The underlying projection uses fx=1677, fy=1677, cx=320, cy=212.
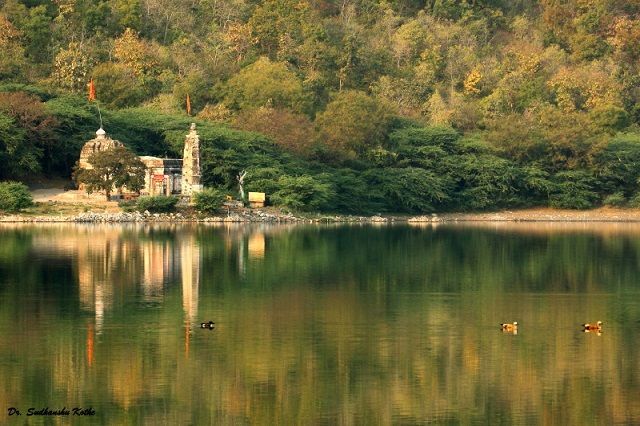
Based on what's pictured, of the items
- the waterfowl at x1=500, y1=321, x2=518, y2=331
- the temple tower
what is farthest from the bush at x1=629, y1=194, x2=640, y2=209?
the waterfowl at x1=500, y1=321, x2=518, y2=331

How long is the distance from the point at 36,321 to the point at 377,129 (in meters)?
59.0

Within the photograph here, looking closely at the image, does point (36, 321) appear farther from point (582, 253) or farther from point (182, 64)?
point (182, 64)

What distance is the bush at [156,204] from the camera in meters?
80.9

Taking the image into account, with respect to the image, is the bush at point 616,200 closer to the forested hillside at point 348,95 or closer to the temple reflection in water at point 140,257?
the forested hillside at point 348,95

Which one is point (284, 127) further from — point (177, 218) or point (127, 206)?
point (127, 206)

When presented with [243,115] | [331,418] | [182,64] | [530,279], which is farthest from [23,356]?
[182,64]

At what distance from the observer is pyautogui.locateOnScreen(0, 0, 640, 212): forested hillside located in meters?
88.3

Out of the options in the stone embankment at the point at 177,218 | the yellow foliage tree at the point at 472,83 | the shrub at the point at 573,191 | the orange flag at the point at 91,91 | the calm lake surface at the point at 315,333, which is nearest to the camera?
the calm lake surface at the point at 315,333

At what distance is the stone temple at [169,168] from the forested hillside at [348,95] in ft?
6.18

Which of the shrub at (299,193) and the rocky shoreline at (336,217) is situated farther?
the shrub at (299,193)

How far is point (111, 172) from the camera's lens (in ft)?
264

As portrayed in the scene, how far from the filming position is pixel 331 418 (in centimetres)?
2881

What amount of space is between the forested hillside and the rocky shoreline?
83 cm

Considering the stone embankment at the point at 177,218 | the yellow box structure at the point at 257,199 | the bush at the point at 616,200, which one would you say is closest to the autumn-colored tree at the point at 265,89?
the stone embankment at the point at 177,218
